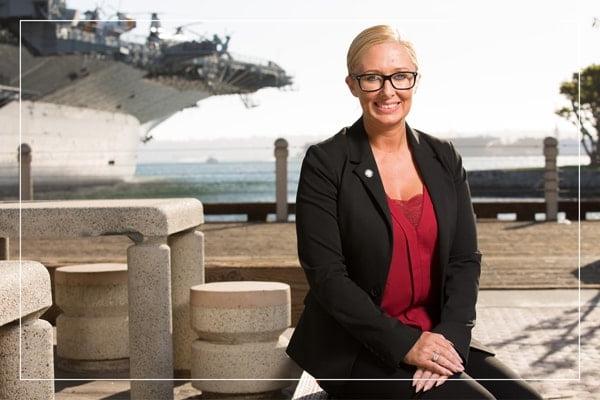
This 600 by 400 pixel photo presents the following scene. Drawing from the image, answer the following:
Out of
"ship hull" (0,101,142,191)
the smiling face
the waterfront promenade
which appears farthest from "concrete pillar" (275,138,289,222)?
"ship hull" (0,101,142,191)

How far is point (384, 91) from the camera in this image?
1.94 m

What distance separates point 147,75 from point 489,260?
48.2 metres

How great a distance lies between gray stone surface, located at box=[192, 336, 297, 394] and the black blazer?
1.33 metres

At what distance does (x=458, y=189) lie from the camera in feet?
6.88

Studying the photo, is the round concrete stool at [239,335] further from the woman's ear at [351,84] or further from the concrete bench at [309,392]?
the woman's ear at [351,84]

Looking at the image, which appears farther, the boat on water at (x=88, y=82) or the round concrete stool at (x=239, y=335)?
the boat on water at (x=88, y=82)

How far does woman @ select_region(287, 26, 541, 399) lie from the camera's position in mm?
1912

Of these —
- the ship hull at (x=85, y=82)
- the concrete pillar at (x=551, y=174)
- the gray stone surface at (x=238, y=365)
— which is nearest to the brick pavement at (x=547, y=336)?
the gray stone surface at (x=238, y=365)

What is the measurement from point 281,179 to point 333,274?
11.1 m

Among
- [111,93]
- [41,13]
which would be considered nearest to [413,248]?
[41,13]

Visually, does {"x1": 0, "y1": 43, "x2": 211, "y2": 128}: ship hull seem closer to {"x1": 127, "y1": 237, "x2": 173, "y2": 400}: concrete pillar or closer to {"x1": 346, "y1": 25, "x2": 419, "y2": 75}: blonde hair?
{"x1": 127, "y1": 237, "x2": 173, "y2": 400}: concrete pillar

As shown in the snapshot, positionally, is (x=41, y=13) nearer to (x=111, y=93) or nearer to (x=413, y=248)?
(x=111, y=93)

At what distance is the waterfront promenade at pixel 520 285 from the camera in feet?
12.7

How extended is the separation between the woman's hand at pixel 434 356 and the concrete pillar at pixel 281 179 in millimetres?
10632
